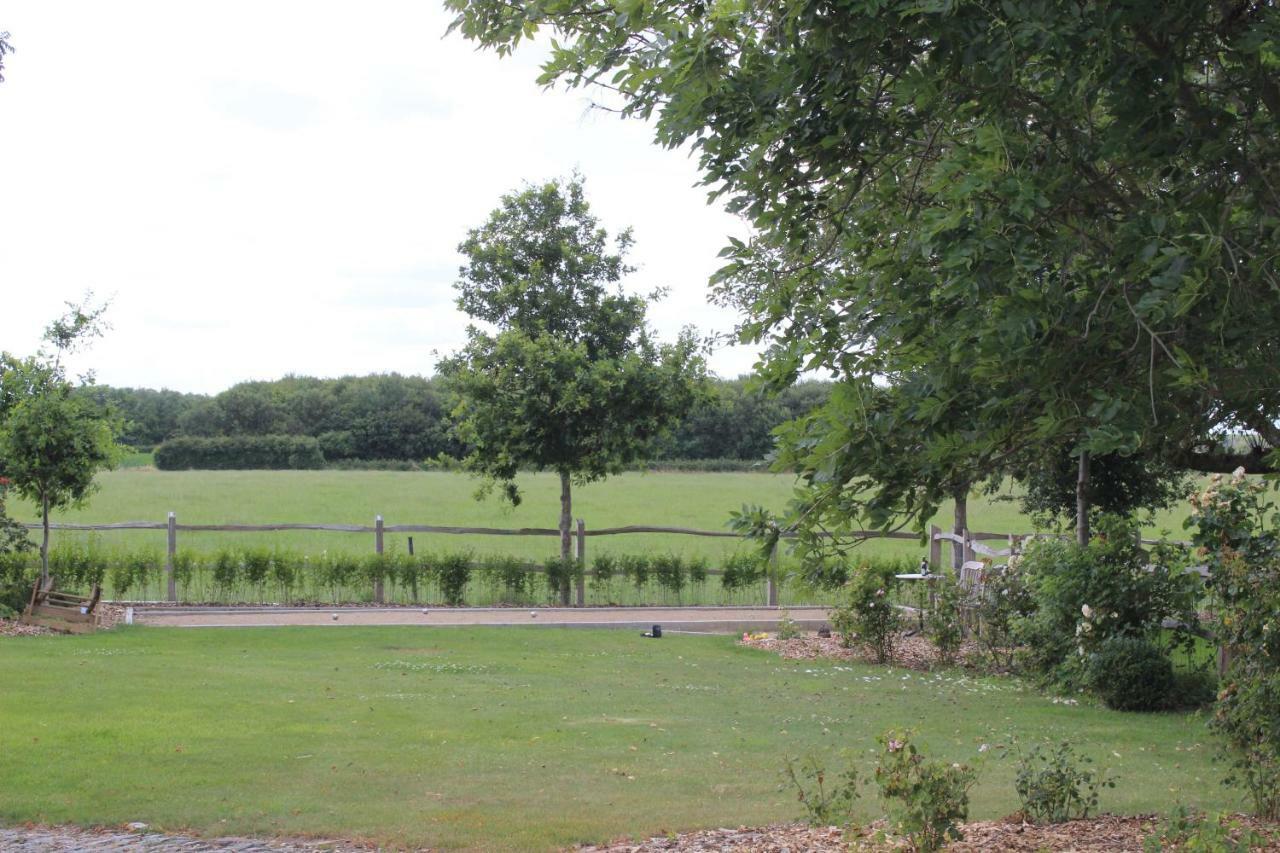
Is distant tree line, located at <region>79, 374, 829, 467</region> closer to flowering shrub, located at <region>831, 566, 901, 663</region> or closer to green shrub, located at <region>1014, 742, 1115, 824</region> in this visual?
flowering shrub, located at <region>831, 566, 901, 663</region>

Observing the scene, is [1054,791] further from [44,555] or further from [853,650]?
[44,555]

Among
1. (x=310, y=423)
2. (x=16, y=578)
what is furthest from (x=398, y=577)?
(x=310, y=423)

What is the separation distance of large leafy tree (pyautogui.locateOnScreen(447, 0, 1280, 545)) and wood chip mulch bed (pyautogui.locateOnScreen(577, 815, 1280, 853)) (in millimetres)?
2267

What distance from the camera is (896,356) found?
4215 mm

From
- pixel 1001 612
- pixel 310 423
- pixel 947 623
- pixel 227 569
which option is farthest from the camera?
pixel 310 423

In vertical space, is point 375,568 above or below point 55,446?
below

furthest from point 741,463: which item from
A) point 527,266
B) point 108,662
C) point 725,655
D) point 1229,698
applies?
point 1229,698

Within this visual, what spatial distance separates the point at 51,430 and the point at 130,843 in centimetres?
1169

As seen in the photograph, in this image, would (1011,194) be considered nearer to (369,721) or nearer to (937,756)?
(937,756)

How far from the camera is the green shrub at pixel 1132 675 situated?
1077 cm

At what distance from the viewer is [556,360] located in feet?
63.1

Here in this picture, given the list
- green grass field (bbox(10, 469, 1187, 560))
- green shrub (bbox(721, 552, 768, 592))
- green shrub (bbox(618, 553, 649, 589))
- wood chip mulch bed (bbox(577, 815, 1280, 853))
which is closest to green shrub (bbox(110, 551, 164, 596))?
green shrub (bbox(618, 553, 649, 589))

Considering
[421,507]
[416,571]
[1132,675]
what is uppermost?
[421,507]

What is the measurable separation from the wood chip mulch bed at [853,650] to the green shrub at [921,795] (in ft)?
29.2
